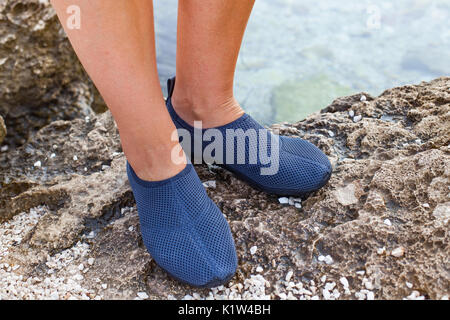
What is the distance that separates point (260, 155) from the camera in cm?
116

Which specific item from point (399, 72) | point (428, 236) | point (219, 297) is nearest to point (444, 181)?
point (428, 236)

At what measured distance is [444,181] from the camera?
3.52 feet

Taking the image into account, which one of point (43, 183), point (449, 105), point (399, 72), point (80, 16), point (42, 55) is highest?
point (80, 16)

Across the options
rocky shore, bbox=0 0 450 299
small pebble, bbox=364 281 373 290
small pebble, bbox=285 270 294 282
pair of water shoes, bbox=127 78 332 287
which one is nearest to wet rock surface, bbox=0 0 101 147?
rocky shore, bbox=0 0 450 299

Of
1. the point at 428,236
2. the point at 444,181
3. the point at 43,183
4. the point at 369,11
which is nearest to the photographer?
the point at 428,236

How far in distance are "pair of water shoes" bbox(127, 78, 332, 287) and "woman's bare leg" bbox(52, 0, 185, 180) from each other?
9 cm

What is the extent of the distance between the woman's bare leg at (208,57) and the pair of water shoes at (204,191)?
4 centimetres

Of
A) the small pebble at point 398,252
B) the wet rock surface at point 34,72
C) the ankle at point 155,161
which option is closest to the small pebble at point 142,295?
the ankle at point 155,161

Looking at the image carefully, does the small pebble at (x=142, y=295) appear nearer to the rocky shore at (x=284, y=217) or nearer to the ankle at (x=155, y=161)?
the rocky shore at (x=284, y=217)

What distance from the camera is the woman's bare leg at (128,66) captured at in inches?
32.4

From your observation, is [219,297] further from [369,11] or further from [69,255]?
[369,11]

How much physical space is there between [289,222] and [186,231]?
0.86ft

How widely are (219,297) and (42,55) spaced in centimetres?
131

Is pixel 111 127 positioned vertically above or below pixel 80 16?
below
